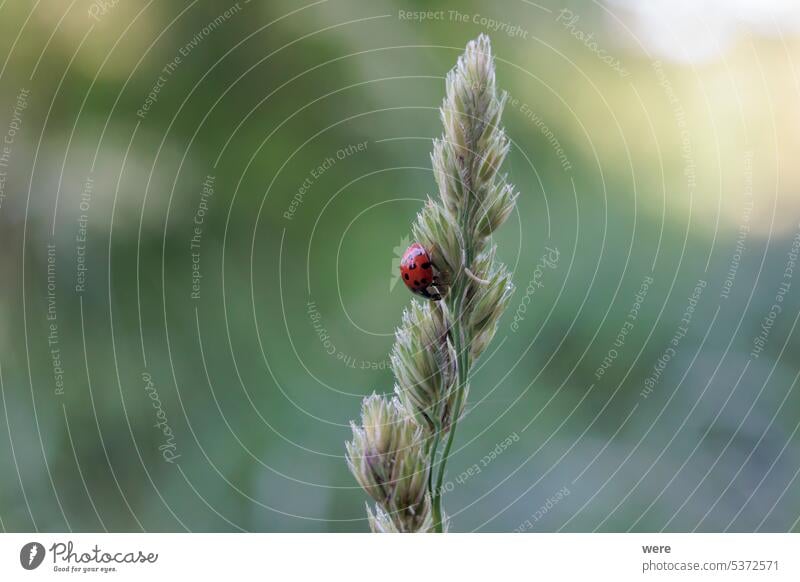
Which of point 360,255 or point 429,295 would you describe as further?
point 360,255

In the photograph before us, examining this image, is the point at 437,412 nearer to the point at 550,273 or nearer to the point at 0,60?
the point at 550,273

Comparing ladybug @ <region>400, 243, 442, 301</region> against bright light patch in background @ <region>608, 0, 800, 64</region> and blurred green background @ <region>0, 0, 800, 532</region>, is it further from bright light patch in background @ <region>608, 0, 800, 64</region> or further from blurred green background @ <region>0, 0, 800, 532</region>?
bright light patch in background @ <region>608, 0, 800, 64</region>

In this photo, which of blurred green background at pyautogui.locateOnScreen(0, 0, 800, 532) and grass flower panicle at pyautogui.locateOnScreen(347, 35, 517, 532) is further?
blurred green background at pyautogui.locateOnScreen(0, 0, 800, 532)

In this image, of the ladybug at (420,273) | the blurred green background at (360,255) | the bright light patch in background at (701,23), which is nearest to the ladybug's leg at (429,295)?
the ladybug at (420,273)

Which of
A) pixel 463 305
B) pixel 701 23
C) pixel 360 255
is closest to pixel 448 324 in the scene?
pixel 463 305

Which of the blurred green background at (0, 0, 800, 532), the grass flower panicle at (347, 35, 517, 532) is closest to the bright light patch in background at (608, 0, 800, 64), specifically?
the blurred green background at (0, 0, 800, 532)

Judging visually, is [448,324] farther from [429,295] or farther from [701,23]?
[701,23]

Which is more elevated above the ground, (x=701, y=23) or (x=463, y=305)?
(x=701, y=23)

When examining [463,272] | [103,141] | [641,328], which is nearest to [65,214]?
[103,141]
